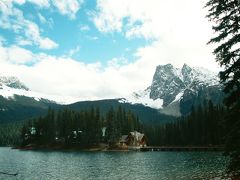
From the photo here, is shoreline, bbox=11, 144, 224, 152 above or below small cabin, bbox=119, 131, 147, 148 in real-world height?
below

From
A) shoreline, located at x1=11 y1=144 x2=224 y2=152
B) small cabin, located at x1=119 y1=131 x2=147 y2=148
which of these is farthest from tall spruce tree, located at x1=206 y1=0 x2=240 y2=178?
small cabin, located at x1=119 y1=131 x2=147 y2=148

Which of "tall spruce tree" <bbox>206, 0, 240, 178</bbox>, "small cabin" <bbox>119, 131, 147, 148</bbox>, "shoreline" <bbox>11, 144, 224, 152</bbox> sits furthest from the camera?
"small cabin" <bbox>119, 131, 147, 148</bbox>

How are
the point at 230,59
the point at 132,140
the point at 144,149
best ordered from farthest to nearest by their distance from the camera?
the point at 132,140 → the point at 144,149 → the point at 230,59

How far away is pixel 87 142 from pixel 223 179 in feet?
437

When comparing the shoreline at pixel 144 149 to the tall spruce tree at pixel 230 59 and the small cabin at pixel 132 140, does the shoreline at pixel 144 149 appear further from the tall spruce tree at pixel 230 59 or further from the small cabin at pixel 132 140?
the tall spruce tree at pixel 230 59

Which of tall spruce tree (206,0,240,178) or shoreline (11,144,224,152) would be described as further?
shoreline (11,144,224,152)

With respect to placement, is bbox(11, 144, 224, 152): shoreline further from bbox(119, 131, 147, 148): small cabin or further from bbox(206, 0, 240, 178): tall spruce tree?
bbox(206, 0, 240, 178): tall spruce tree

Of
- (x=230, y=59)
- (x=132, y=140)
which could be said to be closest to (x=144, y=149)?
(x=132, y=140)

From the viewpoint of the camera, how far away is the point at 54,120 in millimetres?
193250

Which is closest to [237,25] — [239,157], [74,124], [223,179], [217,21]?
[217,21]

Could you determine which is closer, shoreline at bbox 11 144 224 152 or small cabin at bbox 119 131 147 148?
shoreline at bbox 11 144 224 152

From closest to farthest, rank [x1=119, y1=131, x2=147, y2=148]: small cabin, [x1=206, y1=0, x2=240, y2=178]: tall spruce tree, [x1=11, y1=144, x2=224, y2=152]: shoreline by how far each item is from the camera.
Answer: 1. [x1=206, y1=0, x2=240, y2=178]: tall spruce tree
2. [x1=11, y1=144, x2=224, y2=152]: shoreline
3. [x1=119, y1=131, x2=147, y2=148]: small cabin

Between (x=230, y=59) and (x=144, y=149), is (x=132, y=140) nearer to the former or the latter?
(x=144, y=149)

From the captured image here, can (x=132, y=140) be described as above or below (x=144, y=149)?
above
